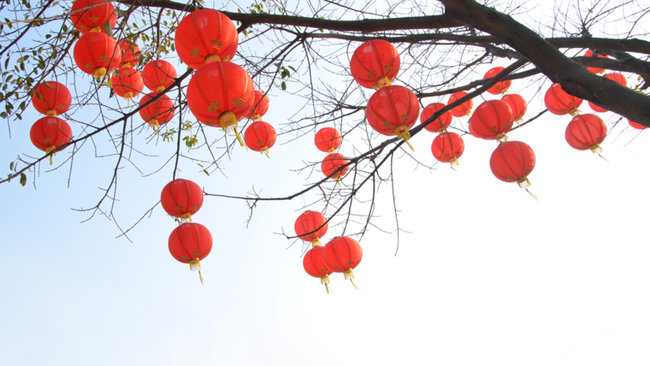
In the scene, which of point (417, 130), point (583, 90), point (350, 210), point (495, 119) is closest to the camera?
point (583, 90)

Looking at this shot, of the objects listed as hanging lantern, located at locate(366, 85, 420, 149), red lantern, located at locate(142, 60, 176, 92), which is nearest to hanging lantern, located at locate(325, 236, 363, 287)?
hanging lantern, located at locate(366, 85, 420, 149)

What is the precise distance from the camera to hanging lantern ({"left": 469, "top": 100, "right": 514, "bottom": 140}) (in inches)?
147

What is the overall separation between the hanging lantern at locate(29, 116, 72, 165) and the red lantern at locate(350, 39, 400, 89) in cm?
288

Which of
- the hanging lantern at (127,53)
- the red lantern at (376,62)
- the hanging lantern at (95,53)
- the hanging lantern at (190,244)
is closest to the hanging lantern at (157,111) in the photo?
the hanging lantern at (127,53)

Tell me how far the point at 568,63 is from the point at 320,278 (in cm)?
331

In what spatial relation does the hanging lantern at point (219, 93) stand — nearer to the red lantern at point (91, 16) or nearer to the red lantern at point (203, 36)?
the red lantern at point (203, 36)

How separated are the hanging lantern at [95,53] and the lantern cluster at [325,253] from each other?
7.75ft

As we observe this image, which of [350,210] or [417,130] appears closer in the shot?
[417,130]

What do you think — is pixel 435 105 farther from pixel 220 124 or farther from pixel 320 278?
pixel 220 124

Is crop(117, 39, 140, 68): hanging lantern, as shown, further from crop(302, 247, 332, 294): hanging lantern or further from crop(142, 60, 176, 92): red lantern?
crop(302, 247, 332, 294): hanging lantern

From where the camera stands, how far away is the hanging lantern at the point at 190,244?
380 centimetres

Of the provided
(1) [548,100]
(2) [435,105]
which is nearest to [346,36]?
(2) [435,105]

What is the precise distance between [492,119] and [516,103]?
140cm

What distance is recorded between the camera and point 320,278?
4684mm
